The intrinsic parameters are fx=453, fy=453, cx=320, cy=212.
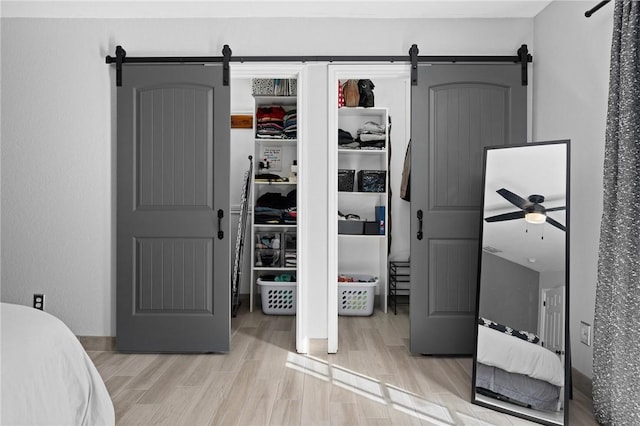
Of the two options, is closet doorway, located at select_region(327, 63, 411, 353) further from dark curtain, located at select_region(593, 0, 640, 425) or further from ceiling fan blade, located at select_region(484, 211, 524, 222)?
dark curtain, located at select_region(593, 0, 640, 425)

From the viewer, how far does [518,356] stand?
8.70 feet

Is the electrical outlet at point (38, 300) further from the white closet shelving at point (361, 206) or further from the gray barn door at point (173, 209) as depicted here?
the white closet shelving at point (361, 206)

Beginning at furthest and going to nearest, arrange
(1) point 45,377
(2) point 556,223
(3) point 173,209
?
(3) point 173,209 → (2) point 556,223 → (1) point 45,377

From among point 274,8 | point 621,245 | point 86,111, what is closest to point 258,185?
point 86,111

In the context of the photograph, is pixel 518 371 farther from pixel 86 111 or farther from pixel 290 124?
pixel 86 111

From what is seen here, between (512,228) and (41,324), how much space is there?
2493mm

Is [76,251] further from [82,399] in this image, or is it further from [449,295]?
[449,295]

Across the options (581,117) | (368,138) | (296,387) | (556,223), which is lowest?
(296,387)

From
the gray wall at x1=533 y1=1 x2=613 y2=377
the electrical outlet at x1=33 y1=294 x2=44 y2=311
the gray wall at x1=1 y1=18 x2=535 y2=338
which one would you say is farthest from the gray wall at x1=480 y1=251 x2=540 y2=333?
the electrical outlet at x1=33 y1=294 x2=44 y2=311

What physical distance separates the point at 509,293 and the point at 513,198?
58 centimetres

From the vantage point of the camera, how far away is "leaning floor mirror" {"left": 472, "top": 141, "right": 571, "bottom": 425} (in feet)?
8.25

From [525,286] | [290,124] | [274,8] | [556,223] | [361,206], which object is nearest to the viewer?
[556,223]

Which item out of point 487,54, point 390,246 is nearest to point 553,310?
point 487,54

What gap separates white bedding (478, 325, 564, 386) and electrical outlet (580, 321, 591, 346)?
0.48m
